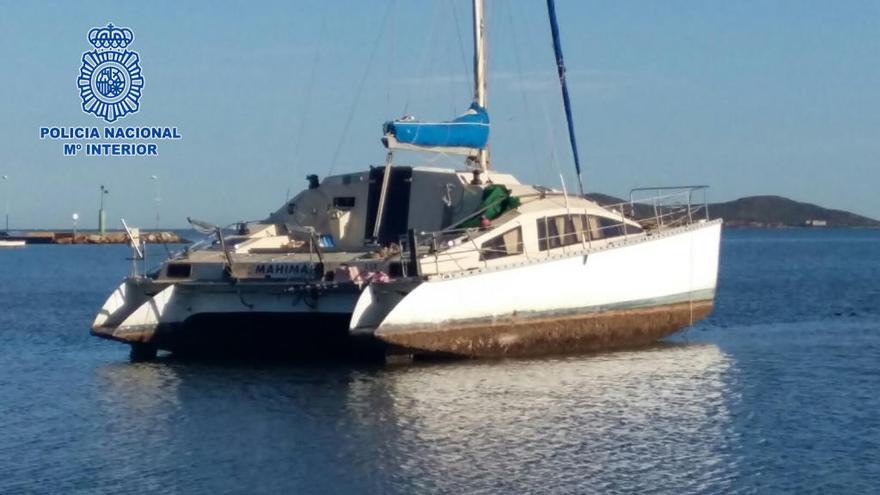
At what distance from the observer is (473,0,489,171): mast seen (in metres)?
23.8

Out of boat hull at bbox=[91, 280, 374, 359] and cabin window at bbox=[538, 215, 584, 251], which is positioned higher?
cabin window at bbox=[538, 215, 584, 251]

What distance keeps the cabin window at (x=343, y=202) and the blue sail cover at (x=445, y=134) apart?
1.51 metres

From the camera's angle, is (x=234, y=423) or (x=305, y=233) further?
(x=305, y=233)

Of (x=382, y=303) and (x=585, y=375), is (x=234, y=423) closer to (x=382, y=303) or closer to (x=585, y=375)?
(x=382, y=303)

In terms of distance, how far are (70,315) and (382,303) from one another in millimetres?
14867

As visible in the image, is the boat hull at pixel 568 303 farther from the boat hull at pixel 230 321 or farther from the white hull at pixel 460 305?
the boat hull at pixel 230 321

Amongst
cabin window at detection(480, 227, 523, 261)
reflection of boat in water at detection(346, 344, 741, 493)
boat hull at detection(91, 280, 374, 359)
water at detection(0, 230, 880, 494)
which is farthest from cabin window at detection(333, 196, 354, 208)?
reflection of boat in water at detection(346, 344, 741, 493)

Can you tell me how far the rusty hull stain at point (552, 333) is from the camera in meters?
19.5

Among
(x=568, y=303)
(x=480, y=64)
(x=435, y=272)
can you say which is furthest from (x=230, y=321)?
(x=480, y=64)

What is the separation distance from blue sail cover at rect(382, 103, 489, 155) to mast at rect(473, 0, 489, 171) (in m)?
0.20

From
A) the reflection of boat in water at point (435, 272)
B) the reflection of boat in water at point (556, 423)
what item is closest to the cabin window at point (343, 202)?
the reflection of boat in water at point (435, 272)

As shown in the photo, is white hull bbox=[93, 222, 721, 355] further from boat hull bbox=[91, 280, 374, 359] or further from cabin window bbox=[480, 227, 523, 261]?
cabin window bbox=[480, 227, 523, 261]

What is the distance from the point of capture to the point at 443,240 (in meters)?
21.6

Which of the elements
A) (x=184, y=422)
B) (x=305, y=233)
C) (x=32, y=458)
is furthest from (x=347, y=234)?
(x=32, y=458)
